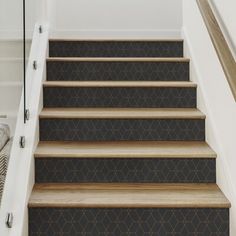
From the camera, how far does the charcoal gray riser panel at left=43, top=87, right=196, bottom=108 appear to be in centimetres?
292

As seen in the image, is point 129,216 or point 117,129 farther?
point 117,129

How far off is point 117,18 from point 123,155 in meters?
2.61

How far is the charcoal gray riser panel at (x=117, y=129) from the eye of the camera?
2619 mm

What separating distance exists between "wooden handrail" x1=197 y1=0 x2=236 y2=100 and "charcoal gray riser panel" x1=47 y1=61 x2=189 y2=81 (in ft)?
2.51

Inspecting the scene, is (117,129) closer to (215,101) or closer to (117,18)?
(215,101)

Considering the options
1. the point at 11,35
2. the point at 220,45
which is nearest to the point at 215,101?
the point at 220,45

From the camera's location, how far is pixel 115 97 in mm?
2939

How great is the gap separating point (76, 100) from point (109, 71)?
42 centimetres

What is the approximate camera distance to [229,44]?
2168 mm

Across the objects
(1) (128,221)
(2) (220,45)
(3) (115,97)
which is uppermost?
(2) (220,45)

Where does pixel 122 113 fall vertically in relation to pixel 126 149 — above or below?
above

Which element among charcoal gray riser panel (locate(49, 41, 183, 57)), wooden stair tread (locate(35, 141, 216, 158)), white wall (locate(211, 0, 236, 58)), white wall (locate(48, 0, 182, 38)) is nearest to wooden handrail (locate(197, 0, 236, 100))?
white wall (locate(211, 0, 236, 58))

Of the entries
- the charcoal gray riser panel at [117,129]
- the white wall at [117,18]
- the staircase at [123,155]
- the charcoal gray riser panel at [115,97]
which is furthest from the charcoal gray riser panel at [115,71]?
the white wall at [117,18]

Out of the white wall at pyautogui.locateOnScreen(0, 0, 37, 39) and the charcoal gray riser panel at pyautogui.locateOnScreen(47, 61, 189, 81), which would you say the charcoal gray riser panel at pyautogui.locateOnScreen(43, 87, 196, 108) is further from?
the white wall at pyautogui.locateOnScreen(0, 0, 37, 39)
